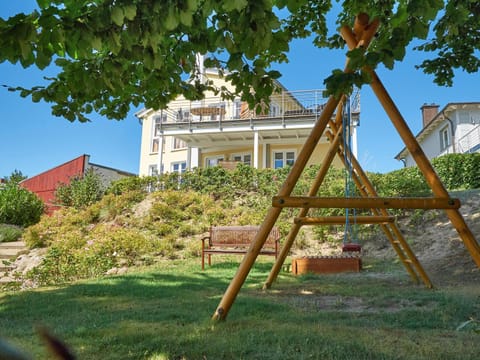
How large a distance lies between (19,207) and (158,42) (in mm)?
14494

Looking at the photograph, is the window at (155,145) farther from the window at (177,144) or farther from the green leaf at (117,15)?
the green leaf at (117,15)

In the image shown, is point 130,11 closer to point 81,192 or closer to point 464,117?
point 81,192

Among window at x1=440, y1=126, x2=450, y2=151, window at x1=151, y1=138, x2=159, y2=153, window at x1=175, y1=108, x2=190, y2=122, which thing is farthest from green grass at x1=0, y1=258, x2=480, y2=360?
Answer: window at x1=151, y1=138, x2=159, y2=153

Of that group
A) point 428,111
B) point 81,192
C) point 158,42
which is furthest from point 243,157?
point 158,42

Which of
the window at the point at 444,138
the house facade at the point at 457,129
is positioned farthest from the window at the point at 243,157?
the window at the point at 444,138

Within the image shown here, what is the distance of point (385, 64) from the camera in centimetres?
267

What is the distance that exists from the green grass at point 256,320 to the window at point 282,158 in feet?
55.9

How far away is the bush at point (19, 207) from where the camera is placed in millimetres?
14060

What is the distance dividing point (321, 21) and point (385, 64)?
4.24m

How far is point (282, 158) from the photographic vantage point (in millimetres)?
23531

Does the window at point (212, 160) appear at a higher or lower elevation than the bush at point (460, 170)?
higher

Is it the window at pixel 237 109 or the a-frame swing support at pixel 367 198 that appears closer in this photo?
the a-frame swing support at pixel 367 198

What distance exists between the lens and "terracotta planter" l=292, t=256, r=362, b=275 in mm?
7605

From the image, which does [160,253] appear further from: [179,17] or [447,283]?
[179,17]
